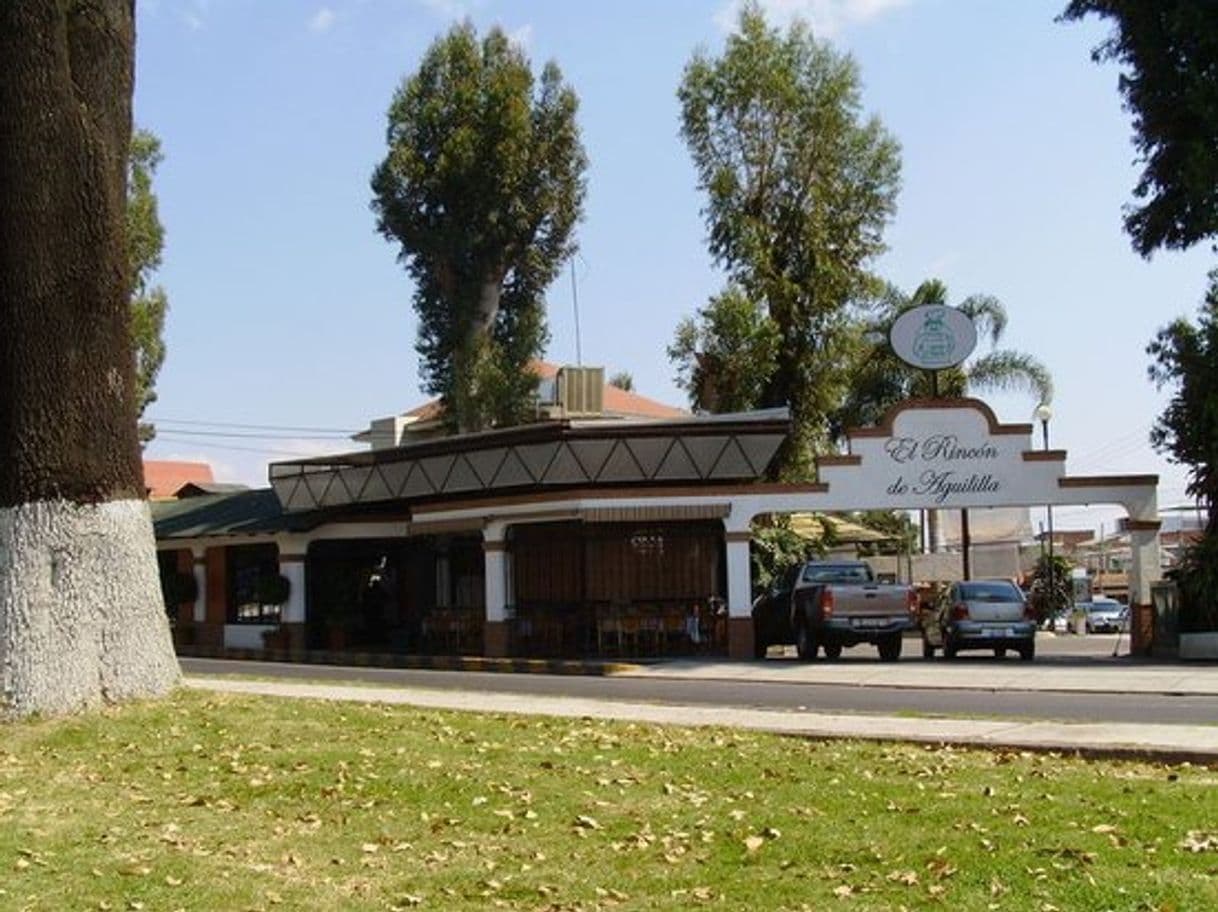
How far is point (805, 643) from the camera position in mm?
28344

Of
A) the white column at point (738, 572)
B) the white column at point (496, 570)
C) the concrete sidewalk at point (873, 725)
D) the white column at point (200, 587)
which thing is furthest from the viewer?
the white column at point (200, 587)

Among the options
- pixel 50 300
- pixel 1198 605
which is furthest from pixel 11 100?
pixel 1198 605

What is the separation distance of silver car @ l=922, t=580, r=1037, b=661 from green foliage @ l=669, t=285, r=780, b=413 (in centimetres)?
1287

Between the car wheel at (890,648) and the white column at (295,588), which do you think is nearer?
the car wheel at (890,648)

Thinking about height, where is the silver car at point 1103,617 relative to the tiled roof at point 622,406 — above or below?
below

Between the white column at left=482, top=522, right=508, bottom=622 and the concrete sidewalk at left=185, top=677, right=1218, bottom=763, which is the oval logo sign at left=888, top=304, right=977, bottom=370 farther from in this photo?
the concrete sidewalk at left=185, top=677, right=1218, bottom=763

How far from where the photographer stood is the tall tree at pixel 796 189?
137 ft

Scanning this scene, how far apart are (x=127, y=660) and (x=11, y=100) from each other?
17.8 ft

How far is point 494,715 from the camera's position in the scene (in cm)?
1440

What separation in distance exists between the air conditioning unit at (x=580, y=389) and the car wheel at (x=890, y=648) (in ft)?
48.6

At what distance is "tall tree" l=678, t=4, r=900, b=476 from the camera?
41656 millimetres

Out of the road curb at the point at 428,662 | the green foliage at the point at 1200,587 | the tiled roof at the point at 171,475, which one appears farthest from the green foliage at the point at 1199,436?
the tiled roof at the point at 171,475

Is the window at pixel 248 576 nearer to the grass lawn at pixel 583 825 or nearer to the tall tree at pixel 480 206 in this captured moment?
the tall tree at pixel 480 206

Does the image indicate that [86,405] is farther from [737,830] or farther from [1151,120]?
[1151,120]
